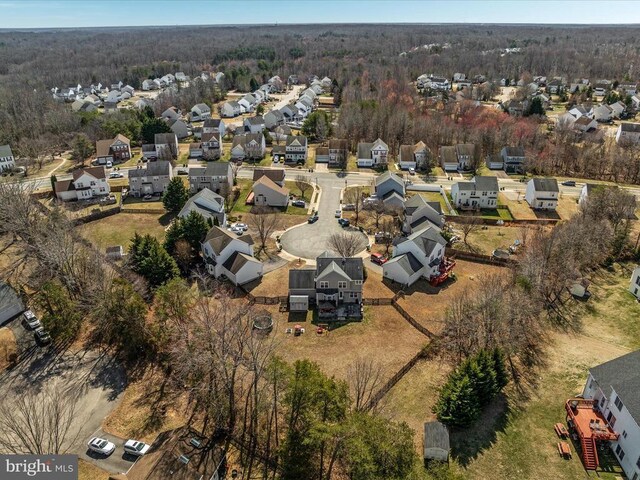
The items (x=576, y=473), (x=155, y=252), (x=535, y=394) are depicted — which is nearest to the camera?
(x=576, y=473)

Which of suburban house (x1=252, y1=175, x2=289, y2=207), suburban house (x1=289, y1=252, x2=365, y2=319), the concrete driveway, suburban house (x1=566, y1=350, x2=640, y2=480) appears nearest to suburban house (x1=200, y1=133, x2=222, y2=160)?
suburban house (x1=252, y1=175, x2=289, y2=207)

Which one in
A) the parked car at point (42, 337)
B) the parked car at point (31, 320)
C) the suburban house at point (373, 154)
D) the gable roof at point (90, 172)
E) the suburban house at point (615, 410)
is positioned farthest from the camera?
the suburban house at point (373, 154)

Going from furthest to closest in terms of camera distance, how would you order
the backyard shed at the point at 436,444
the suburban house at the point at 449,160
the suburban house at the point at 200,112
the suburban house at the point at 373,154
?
the suburban house at the point at 200,112 < the suburban house at the point at 373,154 < the suburban house at the point at 449,160 < the backyard shed at the point at 436,444

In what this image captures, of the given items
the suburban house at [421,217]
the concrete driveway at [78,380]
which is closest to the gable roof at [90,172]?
the concrete driveway at [78,380]

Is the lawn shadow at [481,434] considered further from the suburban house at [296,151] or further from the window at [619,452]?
the suburban house at [296,151]

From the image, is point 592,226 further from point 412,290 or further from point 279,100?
point 279,100

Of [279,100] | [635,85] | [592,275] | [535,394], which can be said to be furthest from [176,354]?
[635,85]

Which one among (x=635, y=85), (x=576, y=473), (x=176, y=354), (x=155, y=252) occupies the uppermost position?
(x=635, y=85)
